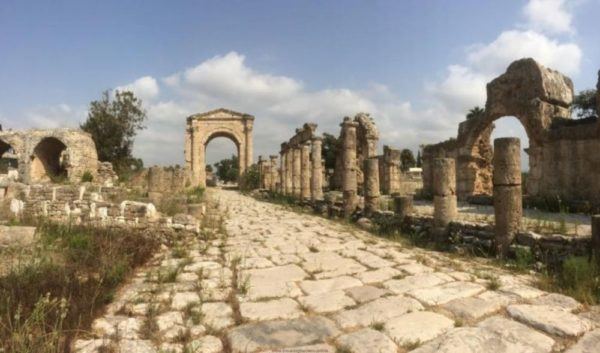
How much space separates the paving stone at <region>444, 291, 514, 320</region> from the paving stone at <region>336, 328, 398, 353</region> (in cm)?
94

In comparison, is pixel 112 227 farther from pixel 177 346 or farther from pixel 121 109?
pixel 121 109

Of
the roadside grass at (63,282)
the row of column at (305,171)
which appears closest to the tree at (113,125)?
the row of column at (305,171)

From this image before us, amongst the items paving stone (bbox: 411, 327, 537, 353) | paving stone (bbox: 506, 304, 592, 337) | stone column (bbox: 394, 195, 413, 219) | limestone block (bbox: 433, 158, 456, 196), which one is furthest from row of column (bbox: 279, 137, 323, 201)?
paving stone (bbox: 411, 327, 537, 353)

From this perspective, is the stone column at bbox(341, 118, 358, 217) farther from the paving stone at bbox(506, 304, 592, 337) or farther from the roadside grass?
the paving stone at bbox(506, 304, 592, 337)

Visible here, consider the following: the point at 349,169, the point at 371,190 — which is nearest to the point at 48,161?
the point at 349,169

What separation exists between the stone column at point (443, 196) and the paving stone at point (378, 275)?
257cm

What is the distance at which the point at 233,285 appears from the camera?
4625 mm

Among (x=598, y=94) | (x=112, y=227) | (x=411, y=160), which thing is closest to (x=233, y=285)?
(x=112, y=227)

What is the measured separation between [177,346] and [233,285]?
1657mm

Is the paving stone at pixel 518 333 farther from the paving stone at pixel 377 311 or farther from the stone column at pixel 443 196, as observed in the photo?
the stone column at pixel 443 196

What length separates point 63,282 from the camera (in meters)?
4.05

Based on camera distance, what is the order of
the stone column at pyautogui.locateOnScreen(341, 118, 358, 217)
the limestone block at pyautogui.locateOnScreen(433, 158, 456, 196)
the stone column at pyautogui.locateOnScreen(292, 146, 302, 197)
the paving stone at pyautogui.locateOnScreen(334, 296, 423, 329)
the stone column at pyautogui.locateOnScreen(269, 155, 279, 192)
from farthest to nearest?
the stone column at pyautogui.locateOnScreen(269, 155, 279, 192) < the stone column at pyautogui.locateOnScreen(292, 146, 302, 197) < the stone column at pyautogui.locateOnScreen(341, 118, 358, 217) < the limestone block at pyautogui.locateOnScreen(433, 158, 456, 196) < the paving stone at pyautogui.locateOnScreen(334, 296, 423, 329)

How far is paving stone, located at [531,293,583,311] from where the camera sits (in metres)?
3.77

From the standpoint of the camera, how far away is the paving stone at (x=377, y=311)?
3479 mm
